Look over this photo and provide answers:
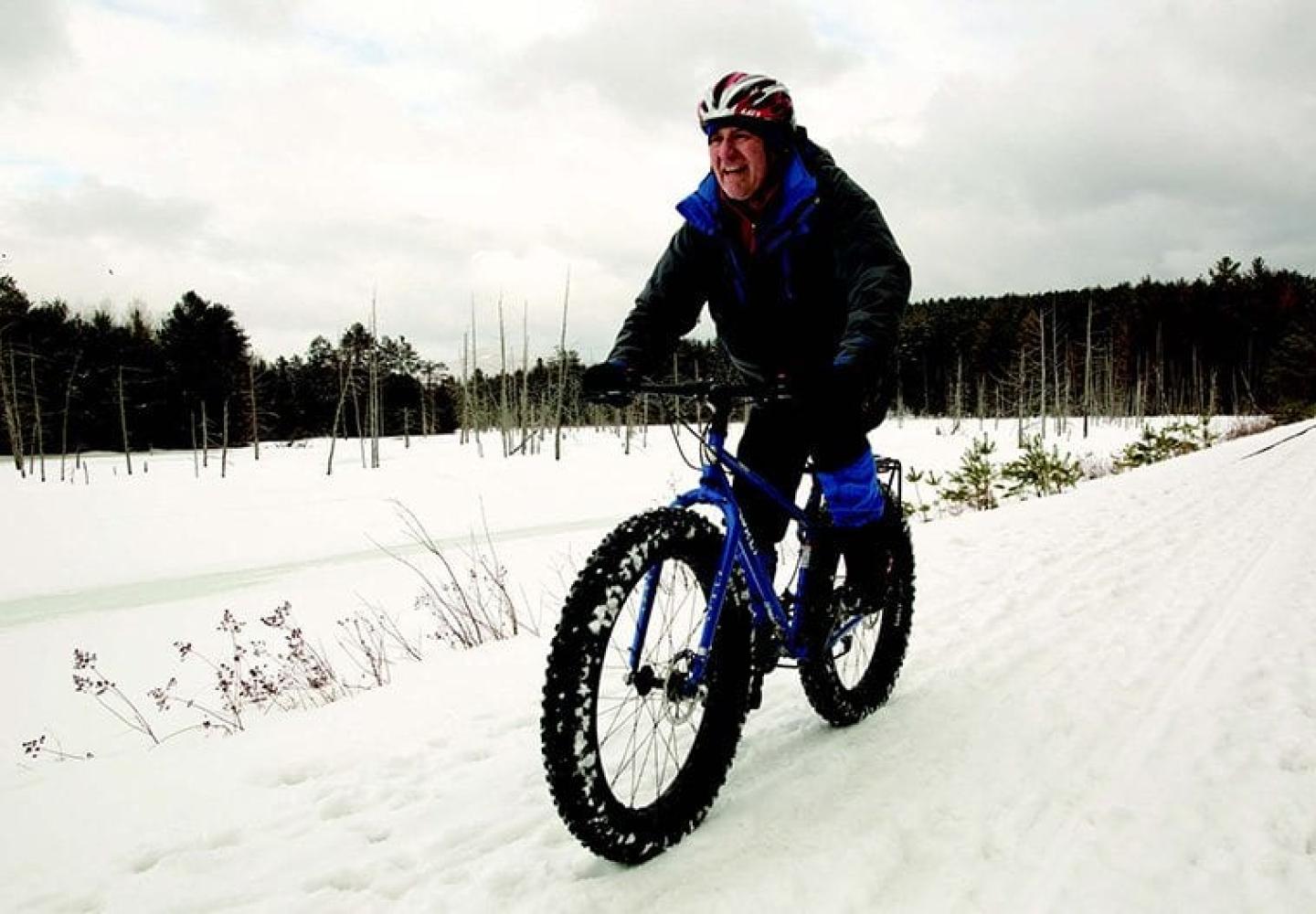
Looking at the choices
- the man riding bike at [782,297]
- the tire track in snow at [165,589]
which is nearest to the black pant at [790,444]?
the man riding bike at [782,297]

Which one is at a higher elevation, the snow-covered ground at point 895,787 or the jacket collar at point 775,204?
the jacket collar at point 775,204

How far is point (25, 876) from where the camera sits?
223 cm

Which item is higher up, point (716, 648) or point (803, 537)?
point (803, 537)

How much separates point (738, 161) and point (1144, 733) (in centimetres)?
248

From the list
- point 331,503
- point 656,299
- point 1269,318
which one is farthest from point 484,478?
point 1269,318

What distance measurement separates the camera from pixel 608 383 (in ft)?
7.82

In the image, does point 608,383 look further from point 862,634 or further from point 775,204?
point 862,634

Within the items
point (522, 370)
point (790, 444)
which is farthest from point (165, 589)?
point (522, 370)

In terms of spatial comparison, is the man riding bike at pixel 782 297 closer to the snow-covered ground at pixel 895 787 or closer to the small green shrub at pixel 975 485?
the snow-covered ground at pixel 895 787

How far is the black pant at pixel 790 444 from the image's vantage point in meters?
2.70

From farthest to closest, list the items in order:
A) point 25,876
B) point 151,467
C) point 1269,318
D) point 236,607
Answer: point 1269,318 → point 151,467 → point 236,607 → point 25,876

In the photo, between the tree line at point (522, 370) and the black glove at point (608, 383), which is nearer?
the black glove at point (608, 383)

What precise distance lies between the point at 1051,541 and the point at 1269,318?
75.7 m

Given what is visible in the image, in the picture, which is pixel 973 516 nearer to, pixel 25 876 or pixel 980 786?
pixel 980 786
